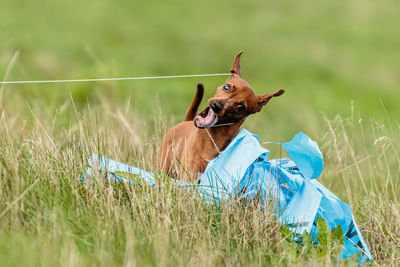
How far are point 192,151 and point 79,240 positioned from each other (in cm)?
109

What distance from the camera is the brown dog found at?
416cm

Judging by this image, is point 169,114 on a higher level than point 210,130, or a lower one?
lower

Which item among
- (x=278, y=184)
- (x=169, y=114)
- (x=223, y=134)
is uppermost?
(x=223, y=134)

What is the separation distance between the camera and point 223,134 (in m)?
4.38

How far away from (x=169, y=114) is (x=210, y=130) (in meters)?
5.20

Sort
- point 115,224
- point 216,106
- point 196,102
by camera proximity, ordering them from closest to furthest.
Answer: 1. point 115,224
2. point 216,106
3. point 196,102

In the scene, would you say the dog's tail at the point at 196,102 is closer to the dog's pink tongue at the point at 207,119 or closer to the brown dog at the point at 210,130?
the brown dog at the point at 210,130

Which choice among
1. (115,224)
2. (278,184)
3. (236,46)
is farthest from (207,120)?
(236,46)

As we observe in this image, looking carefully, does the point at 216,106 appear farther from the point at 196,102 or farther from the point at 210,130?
the point at 196,102

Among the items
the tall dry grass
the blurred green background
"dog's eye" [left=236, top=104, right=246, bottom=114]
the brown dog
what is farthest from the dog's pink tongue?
the blurred green background

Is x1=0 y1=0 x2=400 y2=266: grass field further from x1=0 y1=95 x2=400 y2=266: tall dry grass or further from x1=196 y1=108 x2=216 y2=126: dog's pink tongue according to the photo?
x1=196 y1=108 x2=216 y2=126: dog's pink tongue

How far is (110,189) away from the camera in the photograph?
160 inches

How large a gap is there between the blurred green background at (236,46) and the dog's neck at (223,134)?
697 cm

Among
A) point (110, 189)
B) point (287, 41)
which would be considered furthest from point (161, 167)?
point (287, 41)
